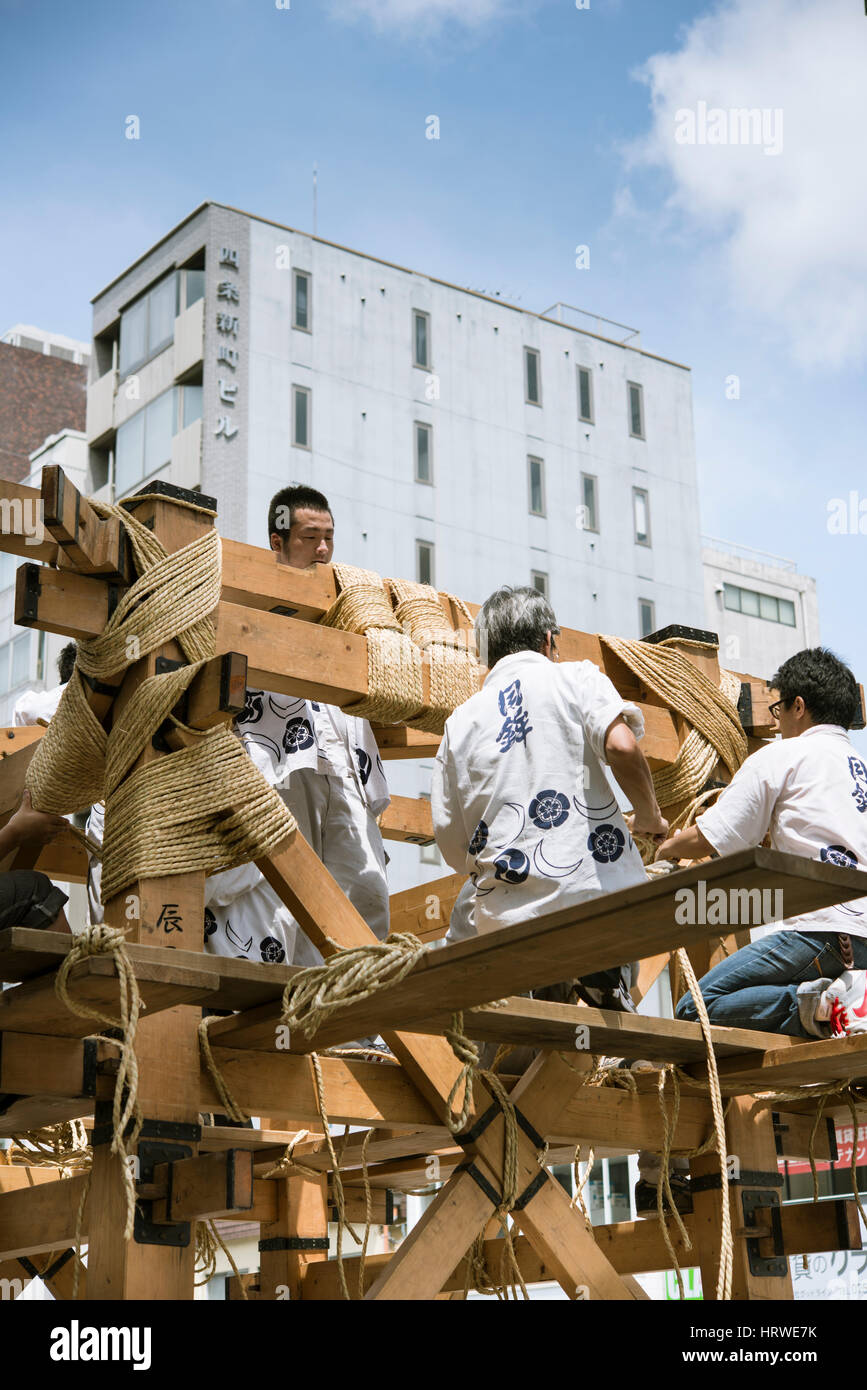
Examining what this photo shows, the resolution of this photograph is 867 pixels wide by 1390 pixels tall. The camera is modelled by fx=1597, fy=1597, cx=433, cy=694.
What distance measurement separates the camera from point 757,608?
38.2 meters

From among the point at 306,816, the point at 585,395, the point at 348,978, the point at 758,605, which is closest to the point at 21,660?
the point at 585,395

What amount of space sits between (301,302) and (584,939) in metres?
25.8

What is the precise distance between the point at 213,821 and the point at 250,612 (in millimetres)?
688

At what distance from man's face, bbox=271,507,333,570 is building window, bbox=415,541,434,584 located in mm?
22053

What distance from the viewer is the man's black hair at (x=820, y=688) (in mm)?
5098

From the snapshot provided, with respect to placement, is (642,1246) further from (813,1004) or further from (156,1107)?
(156,1107)

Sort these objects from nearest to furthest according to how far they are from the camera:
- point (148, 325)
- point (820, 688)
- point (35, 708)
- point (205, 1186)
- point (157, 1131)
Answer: point (205, 1186) → point (157, 1131) → point (820, 688) → point (35, 708) → point (148, 325)

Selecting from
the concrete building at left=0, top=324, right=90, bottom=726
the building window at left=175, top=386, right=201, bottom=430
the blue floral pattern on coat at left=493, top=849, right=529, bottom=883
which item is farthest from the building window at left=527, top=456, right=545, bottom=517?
the blue floral pattern on coat at left=493, top=849, right=529, bottom=883

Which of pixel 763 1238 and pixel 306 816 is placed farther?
pixel 306 816

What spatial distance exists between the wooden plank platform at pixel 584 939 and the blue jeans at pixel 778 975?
1.39 meters

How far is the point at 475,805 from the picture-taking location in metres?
4.36

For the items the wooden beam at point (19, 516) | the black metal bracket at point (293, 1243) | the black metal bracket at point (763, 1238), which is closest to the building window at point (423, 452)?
the black metal bracket at point (293, 1243)
